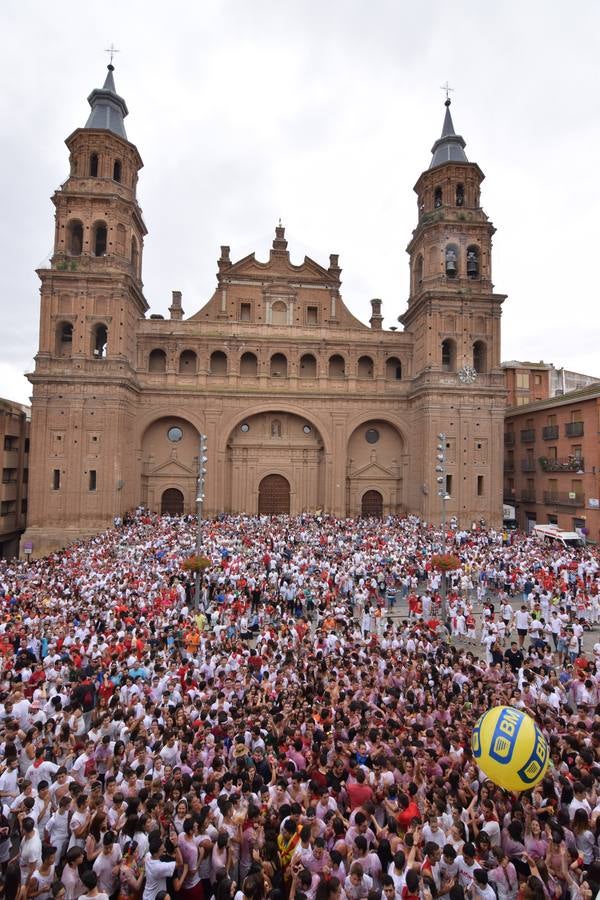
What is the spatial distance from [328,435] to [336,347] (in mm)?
6493

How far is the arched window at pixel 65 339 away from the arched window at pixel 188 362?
7.29 meters

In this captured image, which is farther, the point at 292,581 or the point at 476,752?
the point at 292,581

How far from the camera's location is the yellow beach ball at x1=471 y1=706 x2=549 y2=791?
658 centimetres

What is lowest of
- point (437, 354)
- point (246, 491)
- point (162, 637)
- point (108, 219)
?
point (162, 637)

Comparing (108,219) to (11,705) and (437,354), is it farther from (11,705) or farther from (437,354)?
(11,705)

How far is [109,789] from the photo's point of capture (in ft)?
22.8

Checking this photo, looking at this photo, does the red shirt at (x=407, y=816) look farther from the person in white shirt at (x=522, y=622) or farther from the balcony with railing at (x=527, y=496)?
the balcony with railing at (x=527, y=496)

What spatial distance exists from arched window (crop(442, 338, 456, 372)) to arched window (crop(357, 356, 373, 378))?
524cm

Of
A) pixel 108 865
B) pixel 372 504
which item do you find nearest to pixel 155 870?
pixel 108 865

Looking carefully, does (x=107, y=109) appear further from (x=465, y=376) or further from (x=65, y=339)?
(x=465, y=376)

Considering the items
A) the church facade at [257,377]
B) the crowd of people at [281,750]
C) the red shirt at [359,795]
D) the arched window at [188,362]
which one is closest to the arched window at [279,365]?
the church facade at [257,377]

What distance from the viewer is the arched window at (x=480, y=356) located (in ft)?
121

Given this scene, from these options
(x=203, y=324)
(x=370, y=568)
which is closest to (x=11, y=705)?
(x=370, y=568)

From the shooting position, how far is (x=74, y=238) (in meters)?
35.4
